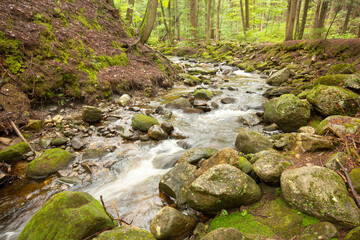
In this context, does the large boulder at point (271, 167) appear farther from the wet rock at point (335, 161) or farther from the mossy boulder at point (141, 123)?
the mossy boulder at point (141, 123)

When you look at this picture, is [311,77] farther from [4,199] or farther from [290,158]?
[4,199]

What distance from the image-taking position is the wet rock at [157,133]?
563 cm

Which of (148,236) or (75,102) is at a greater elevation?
(75,102)

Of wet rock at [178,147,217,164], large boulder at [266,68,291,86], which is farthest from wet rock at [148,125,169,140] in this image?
large boulder at [266,68,291,86]

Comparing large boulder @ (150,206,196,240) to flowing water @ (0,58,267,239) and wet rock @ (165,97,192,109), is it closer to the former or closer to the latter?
flowing water @ (0,58,267,239)

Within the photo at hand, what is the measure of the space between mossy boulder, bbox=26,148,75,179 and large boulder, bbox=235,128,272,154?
432 centimetres

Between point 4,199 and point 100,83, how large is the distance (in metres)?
4.88

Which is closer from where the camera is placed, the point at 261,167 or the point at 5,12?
the point at 261,167

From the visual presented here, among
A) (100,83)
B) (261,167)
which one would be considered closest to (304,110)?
(261,167)

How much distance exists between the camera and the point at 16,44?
5.57 m

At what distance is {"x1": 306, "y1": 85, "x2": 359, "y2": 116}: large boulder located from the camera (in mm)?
4711

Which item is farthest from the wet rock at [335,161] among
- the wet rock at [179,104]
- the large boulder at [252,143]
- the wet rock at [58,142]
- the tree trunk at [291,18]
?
the tree trunk at [291,18]

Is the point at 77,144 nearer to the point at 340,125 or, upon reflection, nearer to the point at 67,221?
the point at 67,221

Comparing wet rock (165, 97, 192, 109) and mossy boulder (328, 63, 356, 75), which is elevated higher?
mossy boulder (328, 63, 356, 75)
